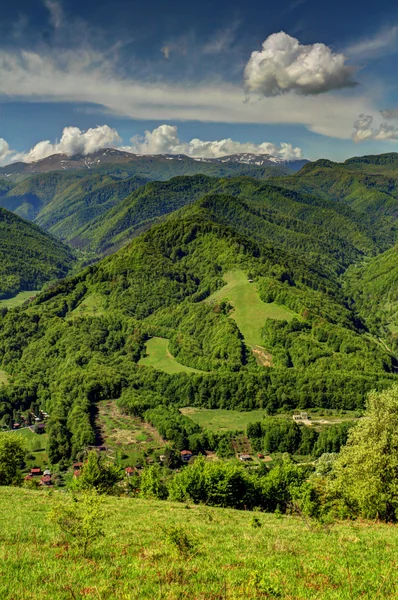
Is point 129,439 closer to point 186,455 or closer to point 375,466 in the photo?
point 186,455

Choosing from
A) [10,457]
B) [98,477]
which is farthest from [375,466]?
[10,457]

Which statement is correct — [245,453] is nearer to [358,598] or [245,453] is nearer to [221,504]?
[221,504]

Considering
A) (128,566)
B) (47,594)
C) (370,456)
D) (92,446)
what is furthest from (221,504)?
(92,446)

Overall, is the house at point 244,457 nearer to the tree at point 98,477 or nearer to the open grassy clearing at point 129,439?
the open grassy clearing at point 129,439

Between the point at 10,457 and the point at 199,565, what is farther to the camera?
the point at 10,457

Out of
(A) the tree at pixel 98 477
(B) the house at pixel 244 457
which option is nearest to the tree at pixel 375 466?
(A) the tree at pixel 98 477
